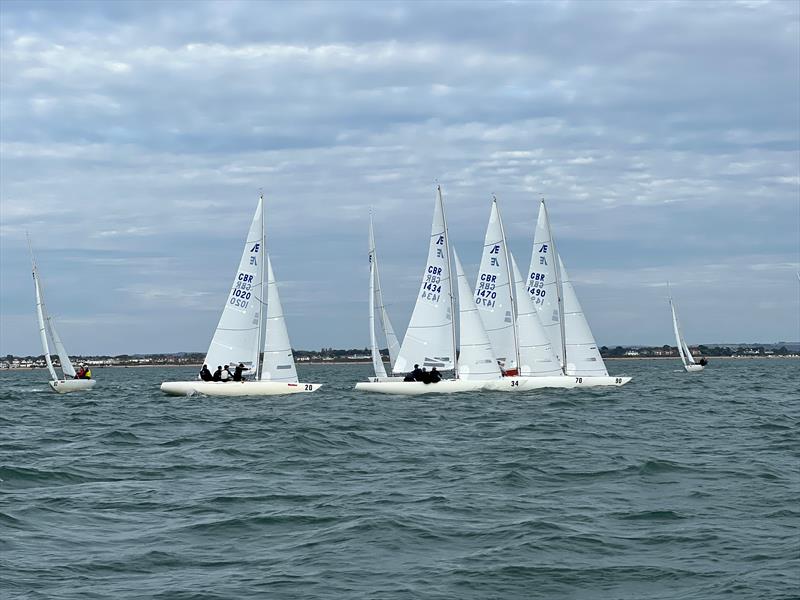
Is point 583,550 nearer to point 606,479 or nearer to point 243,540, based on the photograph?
point 243,540

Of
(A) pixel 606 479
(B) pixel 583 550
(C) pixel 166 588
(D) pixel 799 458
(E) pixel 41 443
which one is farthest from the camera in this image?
(E) pixel 41 443

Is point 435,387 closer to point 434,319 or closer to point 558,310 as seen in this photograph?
point 434,319

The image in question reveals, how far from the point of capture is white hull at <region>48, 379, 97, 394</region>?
50.2m

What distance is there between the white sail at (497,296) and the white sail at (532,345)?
57 cm

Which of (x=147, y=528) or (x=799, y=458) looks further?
(x=799, y=458)

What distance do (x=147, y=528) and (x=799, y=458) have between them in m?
12.3

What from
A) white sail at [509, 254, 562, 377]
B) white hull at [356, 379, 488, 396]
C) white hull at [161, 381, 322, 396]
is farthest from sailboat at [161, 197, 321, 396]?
white sail at [509, 254, 562, 377]

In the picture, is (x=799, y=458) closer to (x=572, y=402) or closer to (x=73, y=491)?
(x=73, y=491)

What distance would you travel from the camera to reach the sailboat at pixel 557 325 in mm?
40594

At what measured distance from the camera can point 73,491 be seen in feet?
50.0

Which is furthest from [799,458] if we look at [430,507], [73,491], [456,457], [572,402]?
[572,402]

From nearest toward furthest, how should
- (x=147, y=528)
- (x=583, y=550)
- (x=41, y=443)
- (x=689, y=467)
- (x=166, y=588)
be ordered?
1. (x=166, y=588)
2. (x=583, y=550)
3. (x=147, y=528)
4. (x=689, y=467)
5. (x=41, y=443)

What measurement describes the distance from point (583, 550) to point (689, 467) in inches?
269

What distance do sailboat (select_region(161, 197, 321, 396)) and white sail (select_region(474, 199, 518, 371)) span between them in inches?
312
